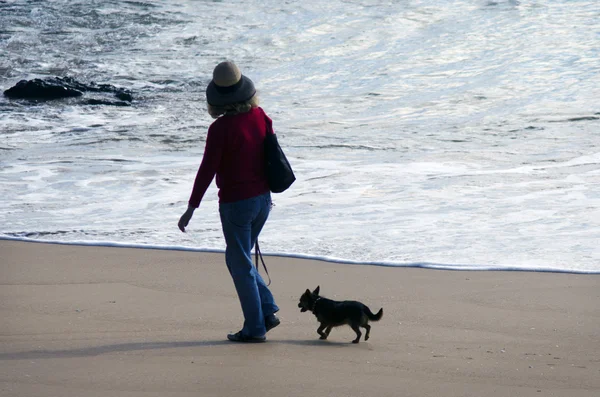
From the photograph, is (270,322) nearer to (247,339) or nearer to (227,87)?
(247,339)

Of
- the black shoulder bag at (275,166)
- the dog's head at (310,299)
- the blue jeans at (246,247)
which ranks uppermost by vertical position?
the black shoulder bag at (275,166)

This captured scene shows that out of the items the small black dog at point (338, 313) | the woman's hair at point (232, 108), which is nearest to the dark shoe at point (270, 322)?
the small black dog at point (338, 313)

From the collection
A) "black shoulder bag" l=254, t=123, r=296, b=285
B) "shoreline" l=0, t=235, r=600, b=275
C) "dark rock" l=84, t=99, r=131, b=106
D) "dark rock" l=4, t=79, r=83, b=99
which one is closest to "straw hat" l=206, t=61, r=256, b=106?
"black shoulder bag" l=254, t=123, r=296, b=285

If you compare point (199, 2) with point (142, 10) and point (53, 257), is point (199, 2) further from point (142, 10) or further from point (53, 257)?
point (53, 257)

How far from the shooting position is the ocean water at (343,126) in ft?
26.6

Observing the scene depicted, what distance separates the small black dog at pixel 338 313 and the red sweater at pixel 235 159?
0.69 meters

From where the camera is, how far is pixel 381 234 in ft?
26.3

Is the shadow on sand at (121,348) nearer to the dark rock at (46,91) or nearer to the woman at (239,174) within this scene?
the woman at (239,174)

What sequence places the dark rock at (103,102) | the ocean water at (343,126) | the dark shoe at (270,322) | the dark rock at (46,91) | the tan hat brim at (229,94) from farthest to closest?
the dark rock at (46,91), the dark rock at (103,102), the ocean water at (343,126), the dark shoe at (270,322), the tan hat brim at (229,94)

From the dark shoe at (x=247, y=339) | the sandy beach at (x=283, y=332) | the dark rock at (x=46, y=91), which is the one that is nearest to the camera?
the sandy beach at (x=283, y=332)

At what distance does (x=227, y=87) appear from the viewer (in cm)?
434

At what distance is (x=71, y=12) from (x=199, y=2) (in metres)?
3.56

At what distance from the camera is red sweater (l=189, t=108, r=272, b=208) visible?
4387mm

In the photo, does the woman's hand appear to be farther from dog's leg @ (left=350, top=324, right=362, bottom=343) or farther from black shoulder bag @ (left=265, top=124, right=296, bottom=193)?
dog's leg @ (left=350, top=324, right=362, bottom=343)
